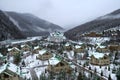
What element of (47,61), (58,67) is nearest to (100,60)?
(58,67)

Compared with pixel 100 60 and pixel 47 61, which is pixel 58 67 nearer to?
pixel 100 60

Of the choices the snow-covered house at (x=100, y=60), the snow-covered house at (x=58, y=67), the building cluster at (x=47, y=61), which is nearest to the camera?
the building cluster at (x=47, y=61)

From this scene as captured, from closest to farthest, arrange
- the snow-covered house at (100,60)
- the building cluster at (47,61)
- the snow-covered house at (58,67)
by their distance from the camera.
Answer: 1. the building cluster at (47,61)
2. the snow-covered house at (58,67)
3. the snow-covered house at (100,60)

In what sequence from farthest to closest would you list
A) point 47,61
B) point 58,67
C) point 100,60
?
point 47,61
point 100,60
point 58,67

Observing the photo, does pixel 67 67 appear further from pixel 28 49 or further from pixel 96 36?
pixel 96 36

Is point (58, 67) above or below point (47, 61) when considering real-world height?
below

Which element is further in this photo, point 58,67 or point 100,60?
point 100,60

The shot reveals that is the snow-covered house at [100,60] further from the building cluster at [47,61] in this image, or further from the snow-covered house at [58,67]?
the snow-covered house at [58,67]

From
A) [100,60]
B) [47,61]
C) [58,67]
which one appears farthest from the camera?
[47,61]

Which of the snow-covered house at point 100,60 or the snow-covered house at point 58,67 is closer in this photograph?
the snow-covered house at point 58,67

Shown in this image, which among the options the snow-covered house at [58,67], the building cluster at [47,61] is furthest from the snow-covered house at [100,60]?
the snow-covered house at [58,67]

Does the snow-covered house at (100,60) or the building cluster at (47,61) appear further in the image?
the snow-covered house at (100,60)
